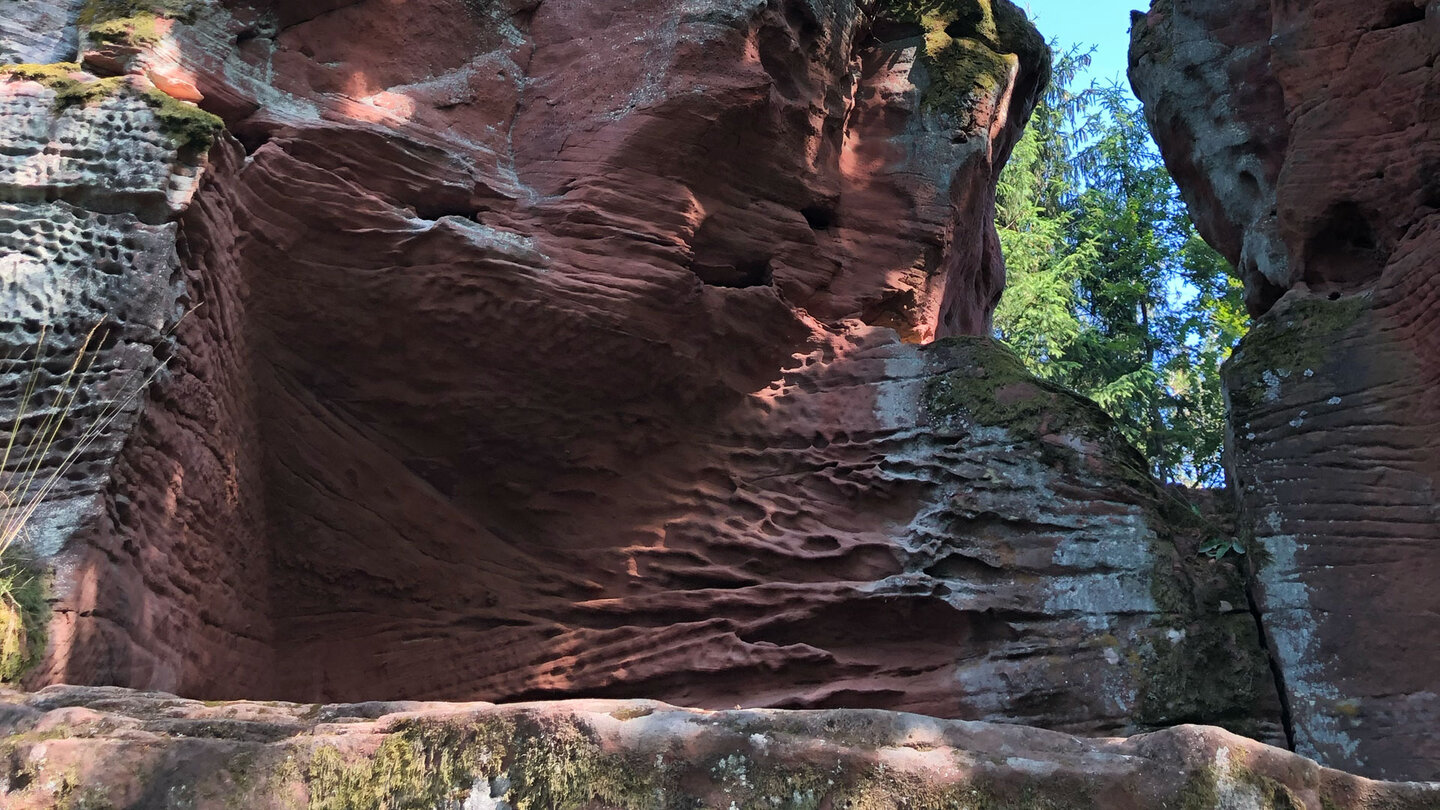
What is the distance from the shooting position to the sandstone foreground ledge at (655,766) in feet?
8.30

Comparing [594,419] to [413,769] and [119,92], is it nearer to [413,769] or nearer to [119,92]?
[119,92]

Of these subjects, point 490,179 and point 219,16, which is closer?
point 219,16

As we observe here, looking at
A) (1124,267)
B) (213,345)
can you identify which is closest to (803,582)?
(213,345)

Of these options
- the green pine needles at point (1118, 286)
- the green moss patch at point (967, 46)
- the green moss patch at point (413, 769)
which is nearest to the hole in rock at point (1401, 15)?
the green moss patch at point (967, 46)

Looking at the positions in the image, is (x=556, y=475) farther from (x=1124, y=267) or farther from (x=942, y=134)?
(x=1124, y=267)

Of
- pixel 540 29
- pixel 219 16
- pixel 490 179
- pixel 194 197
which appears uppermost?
pixel 540 29

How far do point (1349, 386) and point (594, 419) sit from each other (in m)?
4.29

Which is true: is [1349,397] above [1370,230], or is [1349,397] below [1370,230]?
below

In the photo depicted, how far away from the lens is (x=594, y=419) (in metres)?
7.02

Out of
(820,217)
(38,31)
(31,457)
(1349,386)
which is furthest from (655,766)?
(820,217)

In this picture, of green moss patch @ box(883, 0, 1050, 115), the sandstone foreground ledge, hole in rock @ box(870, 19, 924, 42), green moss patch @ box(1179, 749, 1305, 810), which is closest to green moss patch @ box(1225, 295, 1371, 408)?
green moss patch @ box(883, 0, 1050, 115)

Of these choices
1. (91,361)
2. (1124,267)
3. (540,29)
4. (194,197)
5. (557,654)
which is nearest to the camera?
(91,361)

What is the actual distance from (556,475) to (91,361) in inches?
113

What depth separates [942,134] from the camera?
28.5ft
